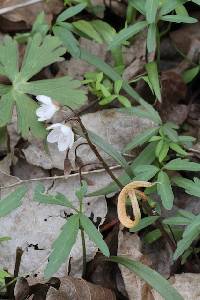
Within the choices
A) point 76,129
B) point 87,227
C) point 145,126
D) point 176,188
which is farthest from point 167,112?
point 87,227

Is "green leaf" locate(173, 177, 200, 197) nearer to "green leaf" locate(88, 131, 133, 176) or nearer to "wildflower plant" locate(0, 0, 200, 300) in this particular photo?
"wildflower plant" locate(0, 0, 200, 300)

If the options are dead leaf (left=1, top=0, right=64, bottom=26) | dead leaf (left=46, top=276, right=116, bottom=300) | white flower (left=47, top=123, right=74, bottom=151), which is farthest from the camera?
dead leaf (left=1, top=0, right=64, bottom=26)

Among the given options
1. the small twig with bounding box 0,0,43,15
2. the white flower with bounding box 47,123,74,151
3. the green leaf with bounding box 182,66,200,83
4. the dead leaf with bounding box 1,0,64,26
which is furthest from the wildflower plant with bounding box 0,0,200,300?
the dead leaf with bounding box 1,0,64,26

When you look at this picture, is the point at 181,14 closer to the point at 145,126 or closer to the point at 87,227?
the point at 145,126

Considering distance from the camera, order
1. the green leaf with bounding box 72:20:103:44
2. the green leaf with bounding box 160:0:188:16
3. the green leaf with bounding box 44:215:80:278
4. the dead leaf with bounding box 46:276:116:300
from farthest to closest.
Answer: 1. the green leaf with bounding box 72:20:103:44
2. the green leaf with bounding box 160:0:188:16
3. the dead leaf with bounding box 46:276:116:300
4. the green leaf with bounding box 44:215:80:278

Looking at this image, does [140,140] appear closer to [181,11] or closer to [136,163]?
[136,163]
